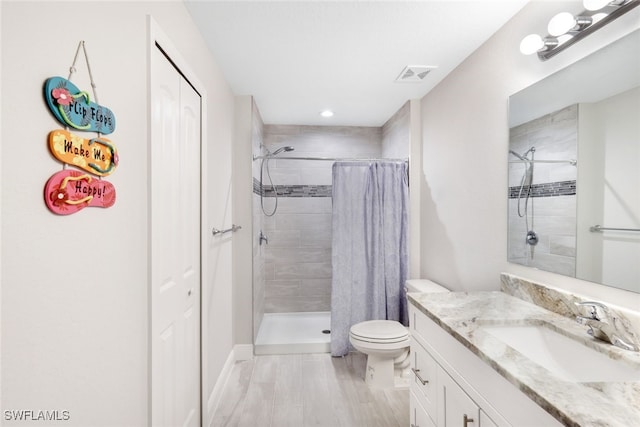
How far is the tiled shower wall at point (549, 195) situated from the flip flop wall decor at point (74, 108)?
177cm

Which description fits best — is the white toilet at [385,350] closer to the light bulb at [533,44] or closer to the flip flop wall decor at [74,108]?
the light bulb at [533,44]

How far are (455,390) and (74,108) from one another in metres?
1.54

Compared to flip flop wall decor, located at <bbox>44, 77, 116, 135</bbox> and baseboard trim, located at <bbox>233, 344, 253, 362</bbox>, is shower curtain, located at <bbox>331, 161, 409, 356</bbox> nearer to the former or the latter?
baseboard trim, located at <bbox>233, 344, 253, 362</bbox>

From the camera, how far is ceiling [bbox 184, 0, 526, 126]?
165 centimetres

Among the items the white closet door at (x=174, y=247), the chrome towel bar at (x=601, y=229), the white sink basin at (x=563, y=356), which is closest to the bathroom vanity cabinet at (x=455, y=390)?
the white sink basin at (x=563, y=356)

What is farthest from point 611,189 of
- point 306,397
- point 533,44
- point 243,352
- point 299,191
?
point 299,191

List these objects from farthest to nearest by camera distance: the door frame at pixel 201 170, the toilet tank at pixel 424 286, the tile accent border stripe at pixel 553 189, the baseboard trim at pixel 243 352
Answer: the baseboard trim at pixel 243 352
the toilet tank at pixel 424 286
the tile accent border stripe at pixel 553 189
the door frame at pixel 201 170

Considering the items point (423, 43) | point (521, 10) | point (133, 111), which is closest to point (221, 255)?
point (133, 111)

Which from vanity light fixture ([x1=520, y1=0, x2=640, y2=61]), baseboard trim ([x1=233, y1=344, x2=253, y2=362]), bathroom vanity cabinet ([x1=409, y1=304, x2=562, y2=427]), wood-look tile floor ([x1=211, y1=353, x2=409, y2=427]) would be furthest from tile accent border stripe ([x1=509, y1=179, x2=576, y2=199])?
baseboard trim ([x1=233, y1=344, x2=253, y2=362])

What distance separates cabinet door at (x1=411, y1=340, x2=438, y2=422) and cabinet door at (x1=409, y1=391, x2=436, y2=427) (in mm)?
31

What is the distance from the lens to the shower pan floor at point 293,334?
2.99 meters

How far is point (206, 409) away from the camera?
1905 mm

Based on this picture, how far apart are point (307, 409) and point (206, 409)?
659 millimetres

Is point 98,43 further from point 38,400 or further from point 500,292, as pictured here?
point 500,292
